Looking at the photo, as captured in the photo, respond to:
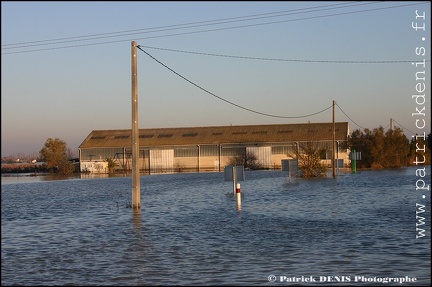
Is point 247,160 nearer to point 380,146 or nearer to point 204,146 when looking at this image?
point 204,146

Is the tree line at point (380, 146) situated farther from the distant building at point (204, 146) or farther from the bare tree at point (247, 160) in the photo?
the bare tree at point (247, 160)

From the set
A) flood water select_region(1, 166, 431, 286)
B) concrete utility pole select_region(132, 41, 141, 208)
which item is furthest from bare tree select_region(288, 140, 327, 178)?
concrete utility pole select_region(132, 41, 141, 208)

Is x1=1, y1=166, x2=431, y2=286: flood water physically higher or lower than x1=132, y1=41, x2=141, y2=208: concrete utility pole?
lower

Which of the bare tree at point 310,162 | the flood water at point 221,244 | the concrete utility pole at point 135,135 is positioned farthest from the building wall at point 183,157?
the concrete utility pole at point 135,135

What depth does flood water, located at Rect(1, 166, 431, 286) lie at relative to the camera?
41.3 ft

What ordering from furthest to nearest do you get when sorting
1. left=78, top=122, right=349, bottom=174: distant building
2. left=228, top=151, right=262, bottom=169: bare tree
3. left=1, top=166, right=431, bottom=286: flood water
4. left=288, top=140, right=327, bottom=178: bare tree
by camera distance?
left=228, top=151, right=262, bottom=169: bare tree, left=78, top=122, right=349, bottom=174: distant building, left=288, top=140, right=327, bottom=178: bare tree, left=1, top=166, right=431, bottom=286: flood water

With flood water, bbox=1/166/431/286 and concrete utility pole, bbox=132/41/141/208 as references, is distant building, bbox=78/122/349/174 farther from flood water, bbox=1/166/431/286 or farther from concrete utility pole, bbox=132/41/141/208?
concrete utility pole, bbox=132/41/141/208

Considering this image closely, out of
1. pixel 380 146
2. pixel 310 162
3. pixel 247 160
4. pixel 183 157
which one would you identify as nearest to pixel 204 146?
pixel 183 157

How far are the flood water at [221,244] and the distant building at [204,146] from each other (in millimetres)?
55247

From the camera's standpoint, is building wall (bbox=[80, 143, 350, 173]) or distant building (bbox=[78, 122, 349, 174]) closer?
distant building (bbox=[78, 122, 349, 174])

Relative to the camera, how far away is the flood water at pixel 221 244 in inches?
496

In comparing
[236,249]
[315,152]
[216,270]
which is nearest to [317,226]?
[236,249]

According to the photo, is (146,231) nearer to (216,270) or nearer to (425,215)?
(216,270)

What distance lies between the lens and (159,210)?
90.2 feet
